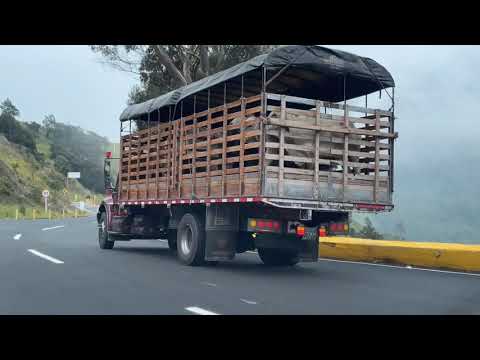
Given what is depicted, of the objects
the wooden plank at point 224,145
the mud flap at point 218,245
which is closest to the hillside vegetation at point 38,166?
the mud flap at point 218,245

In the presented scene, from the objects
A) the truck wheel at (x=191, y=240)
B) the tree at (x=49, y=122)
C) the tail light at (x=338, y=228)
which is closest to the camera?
the tail light at (x=338, y=228)

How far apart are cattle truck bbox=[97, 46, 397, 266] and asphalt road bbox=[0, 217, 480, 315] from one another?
739 millimetres

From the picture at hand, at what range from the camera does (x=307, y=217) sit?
375 inches

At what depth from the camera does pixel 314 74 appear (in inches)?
422

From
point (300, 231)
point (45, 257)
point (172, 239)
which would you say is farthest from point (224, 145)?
point (172, 239)

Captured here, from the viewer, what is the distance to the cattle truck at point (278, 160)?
30.6ft

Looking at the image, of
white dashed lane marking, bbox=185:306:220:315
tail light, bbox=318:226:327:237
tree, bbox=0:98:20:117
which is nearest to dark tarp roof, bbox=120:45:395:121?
tail light, bbox=318:226:327:237

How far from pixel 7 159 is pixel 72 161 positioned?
3420 cm

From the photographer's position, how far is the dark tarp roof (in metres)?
9.53

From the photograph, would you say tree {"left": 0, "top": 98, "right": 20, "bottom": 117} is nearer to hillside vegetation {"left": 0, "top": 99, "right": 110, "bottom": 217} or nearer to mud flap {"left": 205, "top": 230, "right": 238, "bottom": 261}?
hillside vegetation {"left": 0, "top": 99, "right": 110, "bottom": 217}

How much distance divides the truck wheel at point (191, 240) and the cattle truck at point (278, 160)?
0.07 feet

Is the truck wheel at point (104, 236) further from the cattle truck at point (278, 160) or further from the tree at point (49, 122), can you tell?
the tree at point (49, 122)
